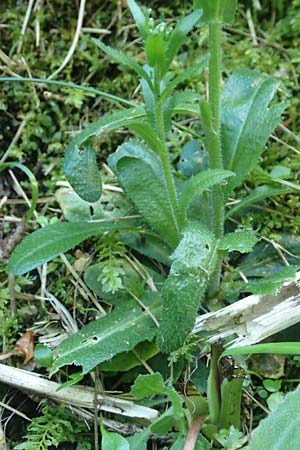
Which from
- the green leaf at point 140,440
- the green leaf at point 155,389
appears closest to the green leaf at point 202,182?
the green leaf at point 155,389

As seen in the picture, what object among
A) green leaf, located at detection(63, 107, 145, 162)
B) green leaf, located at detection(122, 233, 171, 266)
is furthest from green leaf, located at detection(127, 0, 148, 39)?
green leaf, located at detection(122, 233, 171, 266)

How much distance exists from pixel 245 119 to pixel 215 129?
214mm

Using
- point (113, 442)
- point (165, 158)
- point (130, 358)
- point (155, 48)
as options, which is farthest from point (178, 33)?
point (113, 442)

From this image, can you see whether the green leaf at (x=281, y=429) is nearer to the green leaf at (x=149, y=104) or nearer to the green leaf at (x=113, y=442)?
the green leaf at (x=113, y=442)

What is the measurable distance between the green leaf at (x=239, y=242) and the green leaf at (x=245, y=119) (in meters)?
0.21

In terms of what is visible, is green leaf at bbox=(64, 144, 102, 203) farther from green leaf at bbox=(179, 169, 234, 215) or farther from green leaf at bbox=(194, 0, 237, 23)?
green leaf at bbox=(194, 0, 237, 23)

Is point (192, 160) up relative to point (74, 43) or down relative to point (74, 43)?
down

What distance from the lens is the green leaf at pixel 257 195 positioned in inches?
70.8

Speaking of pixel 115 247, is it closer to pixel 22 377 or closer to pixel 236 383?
pixel 22 377

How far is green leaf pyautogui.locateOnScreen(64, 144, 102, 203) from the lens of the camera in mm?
1641

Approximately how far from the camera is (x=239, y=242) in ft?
5.00

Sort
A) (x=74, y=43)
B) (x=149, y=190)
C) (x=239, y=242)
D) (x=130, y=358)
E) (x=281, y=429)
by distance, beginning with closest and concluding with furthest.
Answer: (x=281, y=429) < (x=239, y=242) < (x=130, y=358) < (x=149, y=190) < (x=74, y=43)

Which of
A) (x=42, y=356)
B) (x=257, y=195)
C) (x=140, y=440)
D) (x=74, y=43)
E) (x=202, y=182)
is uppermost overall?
(x=74, y=43)

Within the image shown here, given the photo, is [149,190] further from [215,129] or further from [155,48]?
[155,48]
